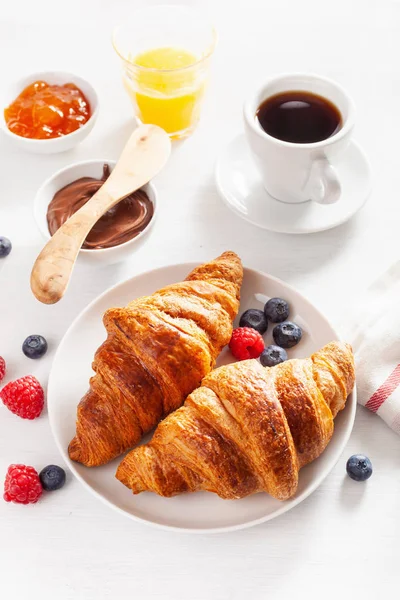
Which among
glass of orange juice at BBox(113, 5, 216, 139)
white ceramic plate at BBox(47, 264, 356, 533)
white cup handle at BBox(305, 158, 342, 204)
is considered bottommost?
white ceramic plate at BBox(47, 264, 356, 533)

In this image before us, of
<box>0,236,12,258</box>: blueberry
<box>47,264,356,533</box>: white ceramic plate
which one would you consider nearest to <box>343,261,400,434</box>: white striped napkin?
<box>47,264,356,533</box>: white ceramic plate

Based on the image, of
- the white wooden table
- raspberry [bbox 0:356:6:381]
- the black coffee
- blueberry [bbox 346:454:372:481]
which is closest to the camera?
the white wooden table

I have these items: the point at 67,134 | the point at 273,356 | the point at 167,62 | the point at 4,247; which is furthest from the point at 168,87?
the point at 273,356

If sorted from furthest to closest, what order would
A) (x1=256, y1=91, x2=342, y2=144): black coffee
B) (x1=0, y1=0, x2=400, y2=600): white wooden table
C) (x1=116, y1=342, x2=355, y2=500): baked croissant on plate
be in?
(x1=256, y1=91, x2=342, y2=144): black coffee < (x1=0, y1=0, x2=400, y2=600): white wooden table < (x1=116, y1=342, x2=355, y2=500): baked croissant on plate

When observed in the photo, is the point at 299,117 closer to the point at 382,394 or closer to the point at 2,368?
the point at 382,394

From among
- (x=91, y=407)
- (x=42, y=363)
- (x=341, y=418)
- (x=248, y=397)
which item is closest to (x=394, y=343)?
(x=341, y=418)

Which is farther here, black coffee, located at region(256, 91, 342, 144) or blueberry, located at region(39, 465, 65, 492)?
black coffee, located at region(256, 91, 342, 144)

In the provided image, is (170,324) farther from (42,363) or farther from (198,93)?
(198,93)

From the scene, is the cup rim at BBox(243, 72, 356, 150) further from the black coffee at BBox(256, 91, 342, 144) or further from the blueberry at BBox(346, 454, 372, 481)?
the blueberry at BBox(346, 454, 372, 481)
